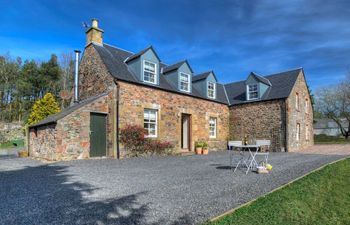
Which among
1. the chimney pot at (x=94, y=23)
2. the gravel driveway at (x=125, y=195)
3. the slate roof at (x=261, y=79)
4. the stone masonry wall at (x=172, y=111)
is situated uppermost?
the chimney pot at (x=94, y=23)

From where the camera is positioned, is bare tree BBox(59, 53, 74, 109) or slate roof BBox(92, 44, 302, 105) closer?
slate roof BBox(92, 44, 302, 105)

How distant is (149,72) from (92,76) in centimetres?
358

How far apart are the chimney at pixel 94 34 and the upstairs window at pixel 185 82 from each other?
6003 mm

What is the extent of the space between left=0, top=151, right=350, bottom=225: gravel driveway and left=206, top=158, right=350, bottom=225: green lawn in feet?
1.11

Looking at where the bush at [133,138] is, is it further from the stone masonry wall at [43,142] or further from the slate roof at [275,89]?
the slate roof at [275,89]

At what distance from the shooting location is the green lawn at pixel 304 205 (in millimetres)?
4227

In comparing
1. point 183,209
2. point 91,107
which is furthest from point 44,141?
point 183,209

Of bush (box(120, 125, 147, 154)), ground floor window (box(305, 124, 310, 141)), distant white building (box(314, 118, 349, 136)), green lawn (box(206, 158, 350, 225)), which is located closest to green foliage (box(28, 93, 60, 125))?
bush (box(120, 125, 147, 154))

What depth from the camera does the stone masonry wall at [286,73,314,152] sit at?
18.3 metres

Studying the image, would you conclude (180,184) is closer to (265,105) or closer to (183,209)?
(183,209)

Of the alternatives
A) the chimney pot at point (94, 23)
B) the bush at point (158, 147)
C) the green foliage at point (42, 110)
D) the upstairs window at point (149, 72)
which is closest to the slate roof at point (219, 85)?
the upstairs window at point (149, 72)

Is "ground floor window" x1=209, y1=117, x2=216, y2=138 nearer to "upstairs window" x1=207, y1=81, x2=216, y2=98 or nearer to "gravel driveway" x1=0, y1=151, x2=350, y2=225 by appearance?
"upstairs window" x1=207, y1=81, x2=216, y2=98

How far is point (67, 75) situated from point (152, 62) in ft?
82.5

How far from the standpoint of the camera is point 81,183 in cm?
650
